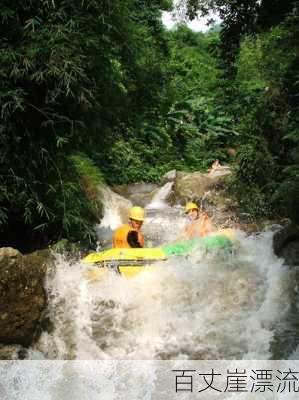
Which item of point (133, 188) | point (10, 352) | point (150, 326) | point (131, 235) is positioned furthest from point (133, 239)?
point (133, 188)

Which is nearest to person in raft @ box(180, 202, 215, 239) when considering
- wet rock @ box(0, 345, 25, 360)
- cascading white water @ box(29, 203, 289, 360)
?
cascading white water @ box(29, 203, 289, 360)

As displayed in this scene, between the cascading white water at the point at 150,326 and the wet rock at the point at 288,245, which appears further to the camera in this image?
the wet rock at the point at 288,245

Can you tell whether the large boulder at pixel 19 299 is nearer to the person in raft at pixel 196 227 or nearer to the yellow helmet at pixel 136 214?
the yellow helmet at pixel 136 214

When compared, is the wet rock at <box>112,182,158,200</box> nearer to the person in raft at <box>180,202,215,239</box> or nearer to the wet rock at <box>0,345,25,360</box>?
the person in raft at <box>180,202,215,239</box>

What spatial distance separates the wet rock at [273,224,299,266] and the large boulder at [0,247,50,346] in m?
3.20

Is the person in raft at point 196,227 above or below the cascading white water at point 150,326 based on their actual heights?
above

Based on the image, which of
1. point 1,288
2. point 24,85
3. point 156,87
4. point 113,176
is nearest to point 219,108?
point 113,176

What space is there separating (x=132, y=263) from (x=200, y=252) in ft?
3.65

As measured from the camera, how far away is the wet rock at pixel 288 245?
23.2 ft

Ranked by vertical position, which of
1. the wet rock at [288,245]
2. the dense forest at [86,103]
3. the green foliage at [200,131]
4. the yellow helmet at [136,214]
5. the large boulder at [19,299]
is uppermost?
the green foliage at [200,131]

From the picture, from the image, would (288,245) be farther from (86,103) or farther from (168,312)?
(86,103)

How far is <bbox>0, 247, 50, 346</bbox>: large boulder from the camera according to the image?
5.68m

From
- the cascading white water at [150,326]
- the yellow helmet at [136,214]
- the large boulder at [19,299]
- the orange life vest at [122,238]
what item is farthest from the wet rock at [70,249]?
the large boulder at [19,299]

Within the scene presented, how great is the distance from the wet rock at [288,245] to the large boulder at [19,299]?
3.20 meters
